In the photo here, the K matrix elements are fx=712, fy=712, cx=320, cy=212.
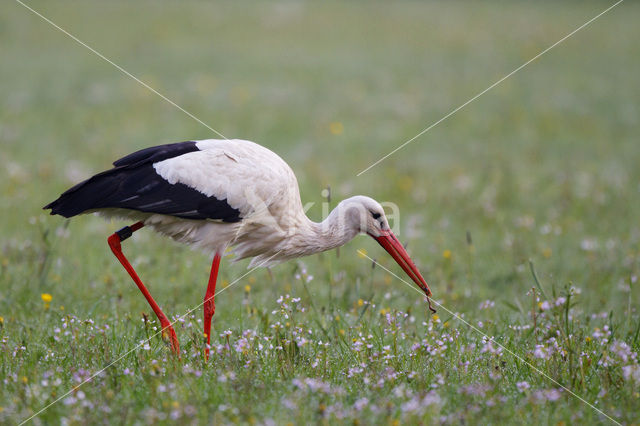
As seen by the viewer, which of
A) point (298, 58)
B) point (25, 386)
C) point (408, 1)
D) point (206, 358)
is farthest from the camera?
point (408, 1)

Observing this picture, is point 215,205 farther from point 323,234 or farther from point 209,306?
point 323,234

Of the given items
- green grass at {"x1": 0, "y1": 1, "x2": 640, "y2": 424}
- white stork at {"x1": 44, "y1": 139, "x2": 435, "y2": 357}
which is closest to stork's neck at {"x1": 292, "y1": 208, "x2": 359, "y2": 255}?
white stork at {"x1": 44, "y1": 139, "x2": 435, "y2": 357}

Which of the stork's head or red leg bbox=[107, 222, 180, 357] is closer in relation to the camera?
red leg bbox=[107, 222, 180, 357]

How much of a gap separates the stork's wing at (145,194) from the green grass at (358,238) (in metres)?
0.68

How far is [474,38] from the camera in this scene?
17.7 meters

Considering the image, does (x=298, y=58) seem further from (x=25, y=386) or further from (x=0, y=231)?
(x=25, y=386)

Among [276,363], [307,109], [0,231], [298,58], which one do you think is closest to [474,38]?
[298,58]

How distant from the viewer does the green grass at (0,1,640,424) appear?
3502 mm

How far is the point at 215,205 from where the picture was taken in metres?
4.45

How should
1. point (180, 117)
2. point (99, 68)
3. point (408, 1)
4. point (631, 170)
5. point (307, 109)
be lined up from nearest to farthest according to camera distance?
point (631, 170)
point (180, 117)
point (307, 109)
point (99, 68)
point (408, 1)

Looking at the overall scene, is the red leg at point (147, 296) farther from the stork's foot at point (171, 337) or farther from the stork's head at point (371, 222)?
the stork's head at point (371, 222)

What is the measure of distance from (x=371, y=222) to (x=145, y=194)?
4.86ft

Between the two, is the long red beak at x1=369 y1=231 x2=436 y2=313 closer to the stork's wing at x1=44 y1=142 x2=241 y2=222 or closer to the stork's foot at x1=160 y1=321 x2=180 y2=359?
the stork's wing at x1=44 y1=142 x2=241 y2=222

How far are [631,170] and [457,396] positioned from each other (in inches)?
282
